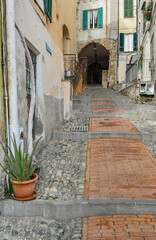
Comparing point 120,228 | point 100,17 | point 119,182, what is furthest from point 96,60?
point 120,228

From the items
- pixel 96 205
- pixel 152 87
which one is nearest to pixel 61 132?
pixel 96 205

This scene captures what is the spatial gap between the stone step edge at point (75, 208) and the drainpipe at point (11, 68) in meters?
1.08

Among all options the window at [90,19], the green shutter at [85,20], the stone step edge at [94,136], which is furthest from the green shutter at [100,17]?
the stone step edge at [94,136]

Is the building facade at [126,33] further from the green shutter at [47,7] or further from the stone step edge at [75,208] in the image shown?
the stone step edge at [75,208]

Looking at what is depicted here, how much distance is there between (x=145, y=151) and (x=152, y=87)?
251 inches

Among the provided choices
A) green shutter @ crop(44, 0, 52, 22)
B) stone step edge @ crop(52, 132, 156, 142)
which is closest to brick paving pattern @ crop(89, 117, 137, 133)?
stone step edge @ crop(52, 132, 156, 142)

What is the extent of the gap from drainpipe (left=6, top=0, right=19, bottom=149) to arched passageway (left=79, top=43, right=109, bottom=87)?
15754 millimetres

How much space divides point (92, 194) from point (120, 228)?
710 millimetres

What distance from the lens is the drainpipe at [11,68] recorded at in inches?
120

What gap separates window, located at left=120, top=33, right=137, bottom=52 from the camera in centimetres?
1684

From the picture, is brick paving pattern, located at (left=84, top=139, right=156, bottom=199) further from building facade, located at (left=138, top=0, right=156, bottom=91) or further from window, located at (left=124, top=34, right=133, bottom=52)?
window, located at (left=124, top=34, right=133, bottom=52)

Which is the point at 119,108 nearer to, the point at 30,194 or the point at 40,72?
the point at 40,72

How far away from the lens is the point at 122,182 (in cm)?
341

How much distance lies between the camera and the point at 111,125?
22.1ft
